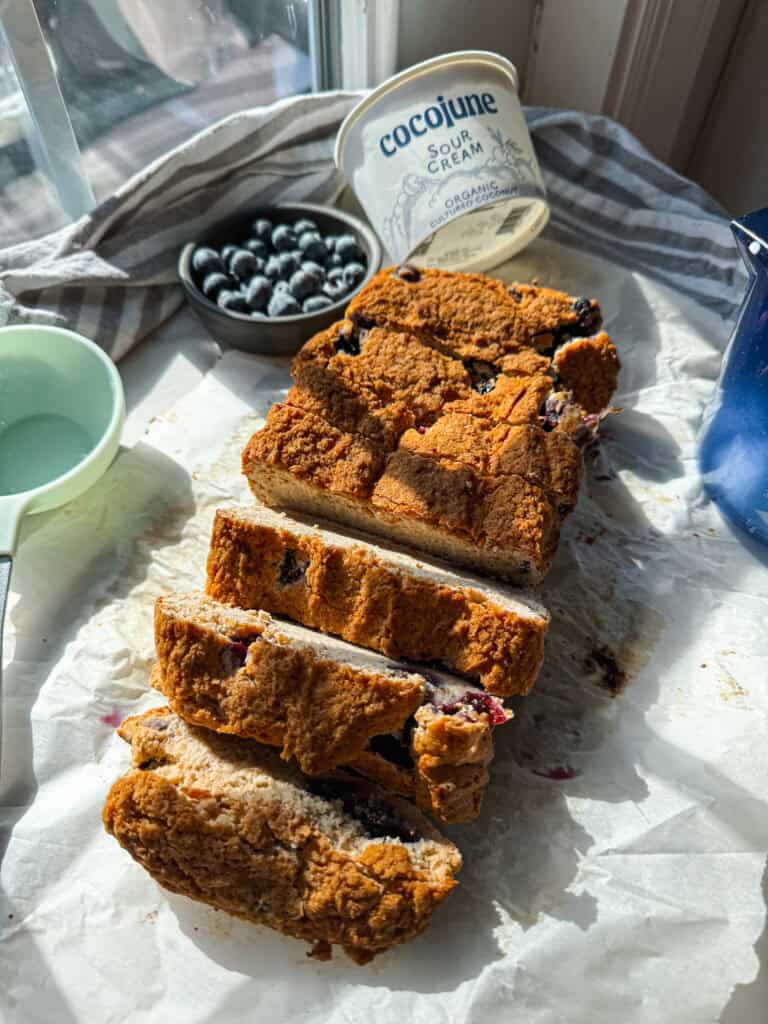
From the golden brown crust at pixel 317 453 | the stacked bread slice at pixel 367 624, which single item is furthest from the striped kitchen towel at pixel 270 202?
the golden brown crust at pixel 317 453

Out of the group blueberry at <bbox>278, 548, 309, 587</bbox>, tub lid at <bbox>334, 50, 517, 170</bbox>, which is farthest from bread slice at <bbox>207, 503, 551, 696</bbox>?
tub lid at <bbox>334, 50, 517, 170</bbox>

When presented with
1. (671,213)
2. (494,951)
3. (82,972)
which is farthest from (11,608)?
(671,213)

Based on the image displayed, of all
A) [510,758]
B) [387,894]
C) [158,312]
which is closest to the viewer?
[387,894]

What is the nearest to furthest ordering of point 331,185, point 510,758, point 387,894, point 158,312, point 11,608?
1. point 387,894
2. point 510,758
3. point 11,608
4. point 158,312
5. point 331,185

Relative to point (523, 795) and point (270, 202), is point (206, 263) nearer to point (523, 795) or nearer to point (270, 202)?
point (270, 202)

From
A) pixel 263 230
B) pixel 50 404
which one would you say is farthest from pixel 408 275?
pixel 50 404

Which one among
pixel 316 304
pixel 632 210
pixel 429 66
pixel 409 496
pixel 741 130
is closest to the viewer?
pixel 409 496

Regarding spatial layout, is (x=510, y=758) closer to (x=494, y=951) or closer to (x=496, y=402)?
(x=494, y=951)

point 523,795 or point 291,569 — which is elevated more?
point 291,569
